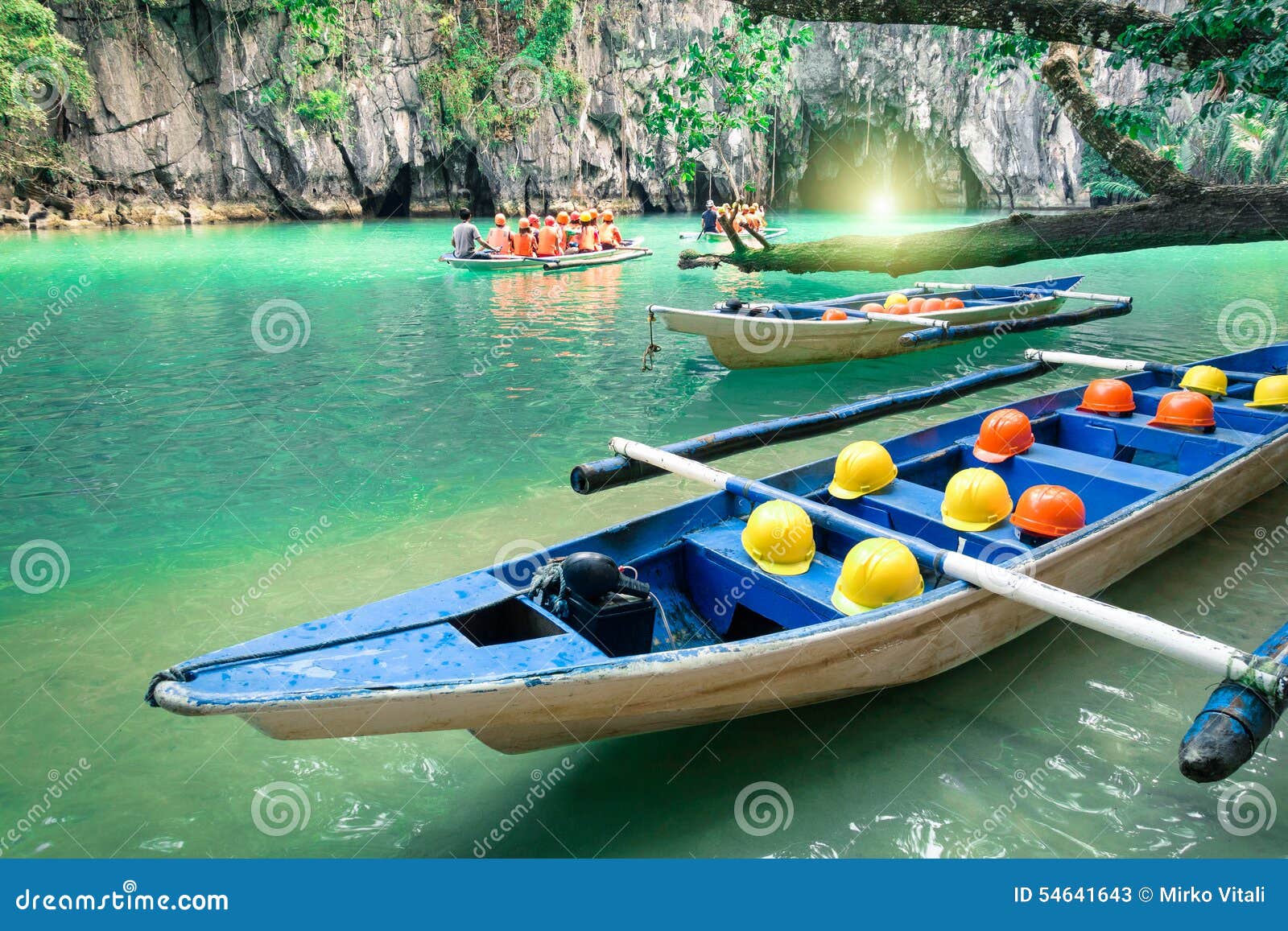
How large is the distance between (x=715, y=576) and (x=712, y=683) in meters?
1.02

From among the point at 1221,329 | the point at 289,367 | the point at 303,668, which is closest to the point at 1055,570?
the point at 303,668

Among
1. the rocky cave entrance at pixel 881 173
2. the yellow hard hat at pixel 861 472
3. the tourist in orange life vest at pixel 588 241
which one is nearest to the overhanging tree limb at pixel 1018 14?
the yellow hard hat at pixel 861 472

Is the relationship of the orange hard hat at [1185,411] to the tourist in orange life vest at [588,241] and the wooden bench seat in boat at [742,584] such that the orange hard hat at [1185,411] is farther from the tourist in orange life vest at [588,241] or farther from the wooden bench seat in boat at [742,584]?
the tourist in orange life vest at [588,241]

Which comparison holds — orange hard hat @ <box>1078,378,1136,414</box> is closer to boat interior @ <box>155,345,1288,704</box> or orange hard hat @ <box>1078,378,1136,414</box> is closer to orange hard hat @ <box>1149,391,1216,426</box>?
boat interior @ <box>155,345,1288,704</box>

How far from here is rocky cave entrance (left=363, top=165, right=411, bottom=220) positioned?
35.7 m

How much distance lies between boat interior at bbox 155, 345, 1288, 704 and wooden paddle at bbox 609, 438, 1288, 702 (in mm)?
119

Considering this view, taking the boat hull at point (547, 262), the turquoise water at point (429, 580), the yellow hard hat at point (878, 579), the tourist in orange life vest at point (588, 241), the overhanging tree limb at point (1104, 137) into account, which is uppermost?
the overhanging tree limb at point (1104, 137)

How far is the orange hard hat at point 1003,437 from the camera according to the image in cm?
508

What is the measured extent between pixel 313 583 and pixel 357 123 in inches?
1274

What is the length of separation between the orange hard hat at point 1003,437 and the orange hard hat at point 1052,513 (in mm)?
977

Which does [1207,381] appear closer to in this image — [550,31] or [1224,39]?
[1224,39]

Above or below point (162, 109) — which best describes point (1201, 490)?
below

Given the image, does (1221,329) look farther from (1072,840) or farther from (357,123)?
(357,123)

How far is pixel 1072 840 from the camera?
120 inches
